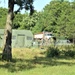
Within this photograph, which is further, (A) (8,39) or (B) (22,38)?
(B) (22,38)

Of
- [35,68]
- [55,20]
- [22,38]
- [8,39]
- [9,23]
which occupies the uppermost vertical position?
[55,20]

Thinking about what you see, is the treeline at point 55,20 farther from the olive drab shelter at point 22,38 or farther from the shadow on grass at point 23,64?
the shadow on grass at point 23,64

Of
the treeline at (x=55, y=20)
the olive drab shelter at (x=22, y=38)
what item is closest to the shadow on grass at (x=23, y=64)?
the olive drab shelter at (x=22, y=38)

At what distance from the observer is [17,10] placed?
2142 centimetres

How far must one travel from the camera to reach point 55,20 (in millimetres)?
81250

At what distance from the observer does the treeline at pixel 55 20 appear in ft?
213

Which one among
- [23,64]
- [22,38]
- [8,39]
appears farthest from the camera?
[22,38]

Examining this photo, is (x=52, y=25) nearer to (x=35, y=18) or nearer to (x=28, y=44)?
(x=35, y=18)

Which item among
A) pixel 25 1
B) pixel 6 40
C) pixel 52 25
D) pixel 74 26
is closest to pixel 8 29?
pixel 6 40

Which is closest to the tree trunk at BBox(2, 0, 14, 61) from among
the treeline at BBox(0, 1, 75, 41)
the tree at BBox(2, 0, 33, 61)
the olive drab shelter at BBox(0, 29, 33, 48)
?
the tree at BBox(2, 0, 33, 61)

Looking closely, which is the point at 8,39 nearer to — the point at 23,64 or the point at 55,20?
the point at 23,64

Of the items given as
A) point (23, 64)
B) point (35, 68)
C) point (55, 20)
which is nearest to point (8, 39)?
point (23, 64)

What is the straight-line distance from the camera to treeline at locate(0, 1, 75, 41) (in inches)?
2555

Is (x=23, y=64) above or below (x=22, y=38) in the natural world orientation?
below
